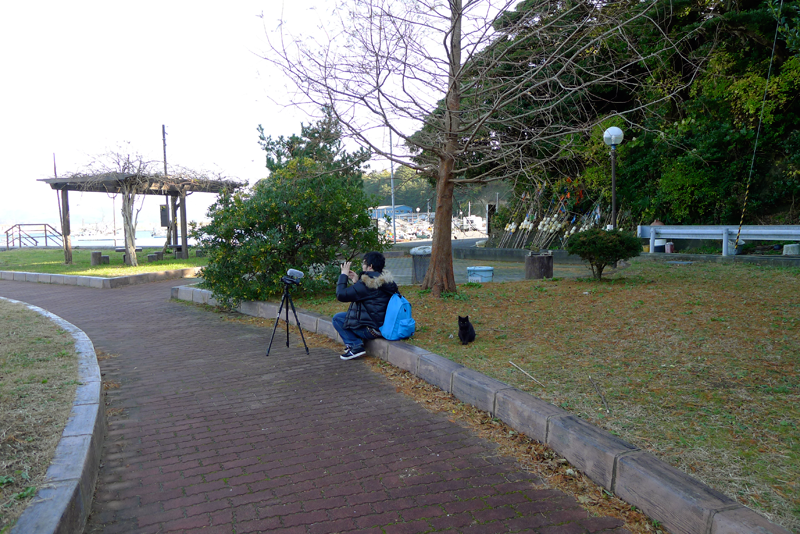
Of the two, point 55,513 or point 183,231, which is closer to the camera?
point 55,513

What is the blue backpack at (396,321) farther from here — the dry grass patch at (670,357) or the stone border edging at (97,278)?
the stone border edging at (97,278)

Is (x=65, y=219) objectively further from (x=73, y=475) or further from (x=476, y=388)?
(x=476, y=388)

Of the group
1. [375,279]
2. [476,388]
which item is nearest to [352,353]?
[375,279]

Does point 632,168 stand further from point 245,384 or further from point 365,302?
point 245,384

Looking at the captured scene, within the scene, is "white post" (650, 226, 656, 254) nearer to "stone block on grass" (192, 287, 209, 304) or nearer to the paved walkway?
the paved walkway

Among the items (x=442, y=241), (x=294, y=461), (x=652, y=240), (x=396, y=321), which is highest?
(x=442, y=241)

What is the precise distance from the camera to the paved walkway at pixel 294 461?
2.90 meters

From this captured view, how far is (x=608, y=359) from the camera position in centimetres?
509

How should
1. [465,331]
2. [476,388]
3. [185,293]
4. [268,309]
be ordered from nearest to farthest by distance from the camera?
[476,388]
[465,331]
[268,309]
[185,293]

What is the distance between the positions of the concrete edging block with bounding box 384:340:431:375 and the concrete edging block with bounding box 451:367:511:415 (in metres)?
0.73

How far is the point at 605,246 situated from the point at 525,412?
230 inches

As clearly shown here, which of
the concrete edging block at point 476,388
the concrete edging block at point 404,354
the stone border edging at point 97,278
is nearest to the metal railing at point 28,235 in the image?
the stone border edging at point 97,278

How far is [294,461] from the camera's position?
11.8ft

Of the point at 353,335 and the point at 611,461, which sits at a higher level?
the point at 353,335
